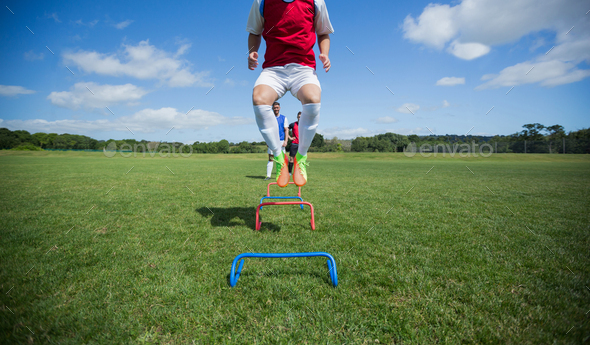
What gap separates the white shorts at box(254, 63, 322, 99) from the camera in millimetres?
3115

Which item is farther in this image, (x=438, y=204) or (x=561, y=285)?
(x=438, y=204)

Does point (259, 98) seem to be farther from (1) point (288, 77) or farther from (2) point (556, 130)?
(2) point (556, 130)

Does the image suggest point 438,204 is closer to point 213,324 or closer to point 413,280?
point 413,280

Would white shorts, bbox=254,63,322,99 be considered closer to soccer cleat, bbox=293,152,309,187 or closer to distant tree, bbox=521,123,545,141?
soccer cleat, bbox=293,152,309,187

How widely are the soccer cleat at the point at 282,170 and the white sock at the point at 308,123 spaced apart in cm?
28

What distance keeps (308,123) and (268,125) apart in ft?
1.65

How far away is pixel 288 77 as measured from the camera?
3.18 meters

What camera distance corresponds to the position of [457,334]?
165 cm

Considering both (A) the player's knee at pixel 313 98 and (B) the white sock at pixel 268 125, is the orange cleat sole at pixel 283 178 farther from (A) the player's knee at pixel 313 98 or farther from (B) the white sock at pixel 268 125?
(A) the player's knee at pixel 313 98

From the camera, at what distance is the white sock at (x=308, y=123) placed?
3.09 metres

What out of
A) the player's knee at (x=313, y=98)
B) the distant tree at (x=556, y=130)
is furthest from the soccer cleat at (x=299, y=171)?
the distant tree at (x=556, y=130)

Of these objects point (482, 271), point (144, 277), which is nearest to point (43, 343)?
point (144, 277)

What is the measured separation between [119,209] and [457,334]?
18.3 ft

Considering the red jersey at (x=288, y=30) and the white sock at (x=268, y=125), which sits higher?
the red jersey at (x=288, y=30)
